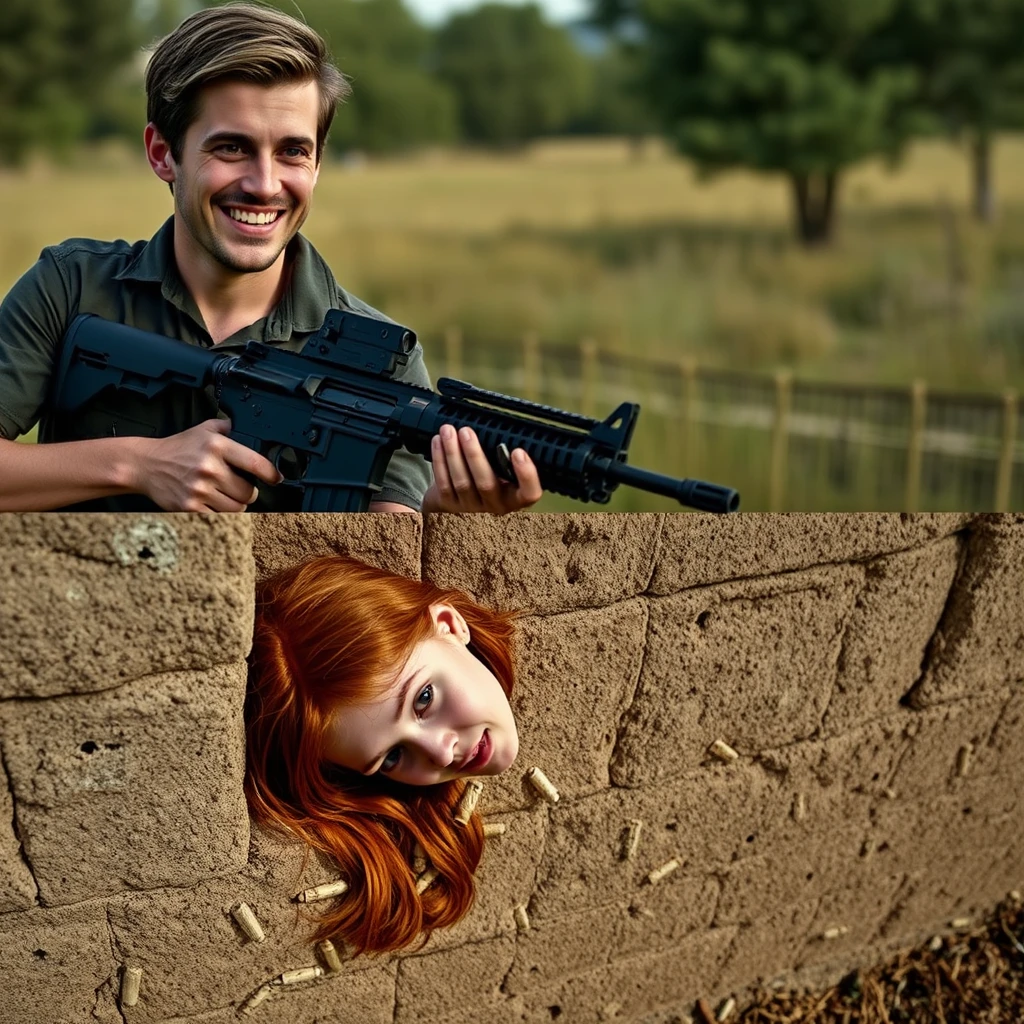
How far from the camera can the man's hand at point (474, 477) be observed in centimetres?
191

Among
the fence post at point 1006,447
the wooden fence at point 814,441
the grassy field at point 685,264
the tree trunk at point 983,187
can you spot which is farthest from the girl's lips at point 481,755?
the tree trunk at point 983,187

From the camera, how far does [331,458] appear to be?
2.03 m

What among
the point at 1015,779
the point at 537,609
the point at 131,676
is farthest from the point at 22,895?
the point at 1015,779

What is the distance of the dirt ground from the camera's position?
10.6ft

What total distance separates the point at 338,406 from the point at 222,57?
22.1 inches

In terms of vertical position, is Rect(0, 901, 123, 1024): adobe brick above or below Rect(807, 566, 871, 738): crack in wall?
below

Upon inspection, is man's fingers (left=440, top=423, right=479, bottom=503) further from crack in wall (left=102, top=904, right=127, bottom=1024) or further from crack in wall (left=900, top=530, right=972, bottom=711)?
crack in wall (left=900, top=530, right=972, bottom=711)

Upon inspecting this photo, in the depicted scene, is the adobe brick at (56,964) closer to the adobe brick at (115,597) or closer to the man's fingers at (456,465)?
the adobe brick at (115,597)

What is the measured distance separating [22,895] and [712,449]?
24.7 ft

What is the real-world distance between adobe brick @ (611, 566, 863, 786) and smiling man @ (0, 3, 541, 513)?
27.6 inches

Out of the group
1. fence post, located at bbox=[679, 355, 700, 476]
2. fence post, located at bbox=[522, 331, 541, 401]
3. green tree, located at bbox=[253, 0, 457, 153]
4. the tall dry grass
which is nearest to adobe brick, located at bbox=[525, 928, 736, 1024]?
fence post, located at bbox=[679, 355, 700, 476]

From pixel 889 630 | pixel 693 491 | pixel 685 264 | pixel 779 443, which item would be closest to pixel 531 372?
pixel 779 443

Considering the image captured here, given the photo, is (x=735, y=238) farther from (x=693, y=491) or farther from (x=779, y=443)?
(x=693, y=491)

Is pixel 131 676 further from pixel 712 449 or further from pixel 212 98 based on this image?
pixel 712 449
